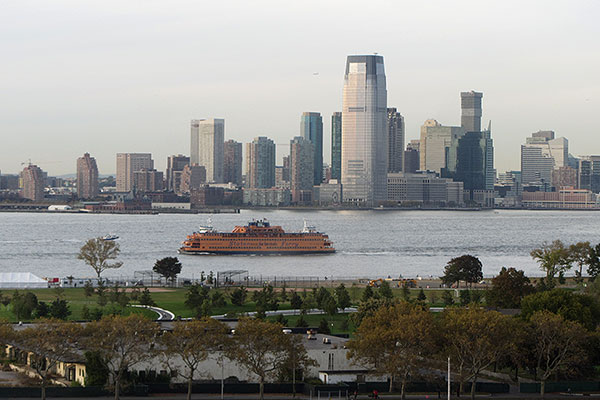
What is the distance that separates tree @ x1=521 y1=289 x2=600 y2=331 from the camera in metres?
40.0

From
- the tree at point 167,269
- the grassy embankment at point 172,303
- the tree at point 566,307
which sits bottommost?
the grassy embankment at point 172,303

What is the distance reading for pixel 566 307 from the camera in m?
40.2

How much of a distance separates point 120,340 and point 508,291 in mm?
24583

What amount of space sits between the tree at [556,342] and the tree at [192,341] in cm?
1105

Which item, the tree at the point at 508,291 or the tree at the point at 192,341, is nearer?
the tree at the point at 192,341

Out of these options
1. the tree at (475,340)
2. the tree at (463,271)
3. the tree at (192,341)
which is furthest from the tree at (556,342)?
the tree at (463,271)

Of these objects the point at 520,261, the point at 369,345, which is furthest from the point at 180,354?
the point at 520,261

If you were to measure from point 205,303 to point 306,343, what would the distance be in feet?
37.7

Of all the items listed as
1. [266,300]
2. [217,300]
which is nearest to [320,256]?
[266,300]

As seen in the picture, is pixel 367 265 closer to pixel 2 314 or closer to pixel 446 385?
pixel 2 314

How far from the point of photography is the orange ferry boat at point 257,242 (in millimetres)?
110562

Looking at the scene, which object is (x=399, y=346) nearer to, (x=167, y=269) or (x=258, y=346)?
(x=258, y=346)

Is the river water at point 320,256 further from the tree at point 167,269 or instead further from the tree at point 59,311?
the tree at point 59,311

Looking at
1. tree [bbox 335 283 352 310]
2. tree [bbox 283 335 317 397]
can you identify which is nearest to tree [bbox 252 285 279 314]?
tree [bbox 335 283 352 310]
